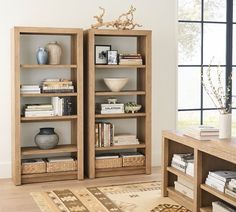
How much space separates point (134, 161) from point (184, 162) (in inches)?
56.0

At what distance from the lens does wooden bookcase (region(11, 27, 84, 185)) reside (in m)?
5.10

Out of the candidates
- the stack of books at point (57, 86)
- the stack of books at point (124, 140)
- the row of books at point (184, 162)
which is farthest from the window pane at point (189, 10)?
the row of books at point (184, 162)

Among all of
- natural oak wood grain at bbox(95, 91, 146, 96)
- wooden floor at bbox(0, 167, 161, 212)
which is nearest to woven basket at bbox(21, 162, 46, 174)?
wooden floor at bbox(0, 167, 161, 212)

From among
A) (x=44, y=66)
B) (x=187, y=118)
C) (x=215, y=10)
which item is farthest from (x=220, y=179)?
(x=215, y=10)

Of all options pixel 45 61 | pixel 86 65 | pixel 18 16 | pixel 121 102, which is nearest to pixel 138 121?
pixel 121 102

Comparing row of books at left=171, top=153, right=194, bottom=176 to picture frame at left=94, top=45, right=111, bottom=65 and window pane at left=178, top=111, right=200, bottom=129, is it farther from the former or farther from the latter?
window pane at left=178, top=111, right=200, bottom=129

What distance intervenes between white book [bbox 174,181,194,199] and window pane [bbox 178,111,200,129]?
196 cm

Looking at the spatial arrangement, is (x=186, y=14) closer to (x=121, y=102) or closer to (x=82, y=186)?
(x=121, y=102)

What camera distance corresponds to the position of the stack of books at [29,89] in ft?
→ 16.9

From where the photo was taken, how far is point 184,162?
427 cm

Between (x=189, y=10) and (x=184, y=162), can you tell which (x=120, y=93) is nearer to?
(x=184, y=162)

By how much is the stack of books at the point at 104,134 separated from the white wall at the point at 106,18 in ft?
2.54

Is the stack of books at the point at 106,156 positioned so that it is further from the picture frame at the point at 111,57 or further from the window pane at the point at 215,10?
the window pane at the point at 215,10

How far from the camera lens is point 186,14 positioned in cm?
624
